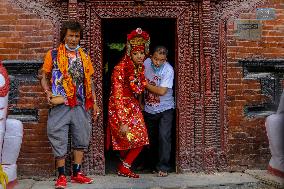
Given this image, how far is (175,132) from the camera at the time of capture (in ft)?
25.4

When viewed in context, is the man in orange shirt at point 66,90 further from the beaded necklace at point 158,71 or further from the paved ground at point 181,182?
the beaded necklace at point 158,71

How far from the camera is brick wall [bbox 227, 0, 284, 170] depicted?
749 centimetres

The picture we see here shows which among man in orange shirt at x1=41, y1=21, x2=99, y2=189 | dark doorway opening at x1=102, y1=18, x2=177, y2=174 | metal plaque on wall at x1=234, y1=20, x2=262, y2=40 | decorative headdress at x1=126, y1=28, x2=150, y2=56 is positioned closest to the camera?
man in orange shirt at x1=41, y1=21, x2=99, y2=189

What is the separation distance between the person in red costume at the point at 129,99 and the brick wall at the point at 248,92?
4.13 ft

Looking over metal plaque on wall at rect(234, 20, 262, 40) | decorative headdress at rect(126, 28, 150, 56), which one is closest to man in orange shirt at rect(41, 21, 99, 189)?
decorative headdress at rect(126, 28, 150, 56)

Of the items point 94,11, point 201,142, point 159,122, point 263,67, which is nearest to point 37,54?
point 94,11

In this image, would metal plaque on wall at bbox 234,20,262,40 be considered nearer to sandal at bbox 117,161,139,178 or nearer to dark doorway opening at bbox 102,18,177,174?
dark doorway opening at bbox 102,18,177,174

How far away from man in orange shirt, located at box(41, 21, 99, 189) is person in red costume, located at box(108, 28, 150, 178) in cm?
51

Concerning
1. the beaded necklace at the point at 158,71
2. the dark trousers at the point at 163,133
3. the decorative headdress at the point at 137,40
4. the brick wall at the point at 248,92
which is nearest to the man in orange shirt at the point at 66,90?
the decorative headdress at the point at 137,40

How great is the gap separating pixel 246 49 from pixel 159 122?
5.13ft

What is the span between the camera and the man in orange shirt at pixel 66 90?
20.9 ft

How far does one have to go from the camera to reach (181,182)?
6.86m

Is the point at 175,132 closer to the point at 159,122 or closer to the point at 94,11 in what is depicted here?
the point at 159,122

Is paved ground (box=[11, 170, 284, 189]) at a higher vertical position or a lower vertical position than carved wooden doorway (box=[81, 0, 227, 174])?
lower
